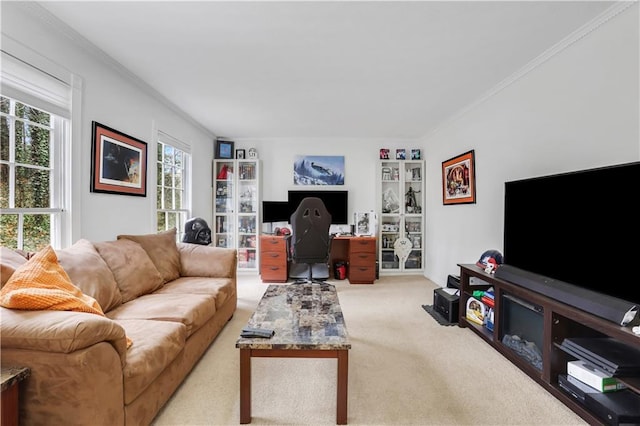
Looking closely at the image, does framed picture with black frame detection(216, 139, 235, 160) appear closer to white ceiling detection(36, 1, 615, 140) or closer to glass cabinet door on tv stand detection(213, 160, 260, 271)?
glass cabinet door on tv stand detection(213, 160, 260, 271)

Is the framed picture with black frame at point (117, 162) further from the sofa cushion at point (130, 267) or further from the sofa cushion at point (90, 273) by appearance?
the sofa cushion at point (90, 273)

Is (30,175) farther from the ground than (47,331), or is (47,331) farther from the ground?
(30,175)

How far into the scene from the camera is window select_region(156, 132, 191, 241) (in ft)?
11.4

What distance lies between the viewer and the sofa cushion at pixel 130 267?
2099mm

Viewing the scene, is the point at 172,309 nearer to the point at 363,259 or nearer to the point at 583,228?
the point at 583,228

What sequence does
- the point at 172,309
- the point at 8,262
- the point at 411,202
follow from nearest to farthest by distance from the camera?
the point at 8,262, the point at 172,309, the point at 411,202

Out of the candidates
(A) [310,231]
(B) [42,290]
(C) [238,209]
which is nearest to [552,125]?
(A) [310,231]

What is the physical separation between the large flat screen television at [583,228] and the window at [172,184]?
3.66 meters

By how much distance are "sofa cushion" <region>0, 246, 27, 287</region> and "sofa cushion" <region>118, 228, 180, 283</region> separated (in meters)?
0.98

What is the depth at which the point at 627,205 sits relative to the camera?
1.48 meters

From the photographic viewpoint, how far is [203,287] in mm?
2455

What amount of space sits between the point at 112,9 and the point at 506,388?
3449mm

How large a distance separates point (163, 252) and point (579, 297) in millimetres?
3137

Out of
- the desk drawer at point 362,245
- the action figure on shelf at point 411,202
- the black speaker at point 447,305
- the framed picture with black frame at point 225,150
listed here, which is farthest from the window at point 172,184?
the action figure on shelf at point 411,202
